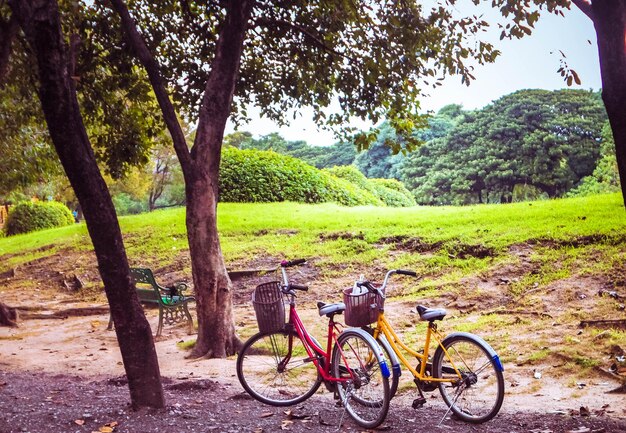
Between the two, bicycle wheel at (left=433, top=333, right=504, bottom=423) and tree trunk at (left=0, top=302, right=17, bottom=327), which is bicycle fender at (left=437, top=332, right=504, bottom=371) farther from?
tree trunk at (left=0, top=302, right=17, bottom=327)

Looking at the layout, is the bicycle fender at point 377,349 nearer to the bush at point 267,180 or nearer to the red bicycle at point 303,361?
the red bicycle at point 303,361

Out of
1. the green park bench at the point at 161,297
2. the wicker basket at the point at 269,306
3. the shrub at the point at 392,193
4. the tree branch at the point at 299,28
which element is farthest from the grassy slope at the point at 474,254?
the shrub at the point at 392,193

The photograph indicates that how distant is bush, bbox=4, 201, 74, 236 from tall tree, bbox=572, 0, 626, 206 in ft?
98.5

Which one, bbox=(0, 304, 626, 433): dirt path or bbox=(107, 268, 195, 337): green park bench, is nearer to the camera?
bbox=(0, 304, 626, 433): dirt path

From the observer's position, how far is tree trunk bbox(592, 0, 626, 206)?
14.4 ft

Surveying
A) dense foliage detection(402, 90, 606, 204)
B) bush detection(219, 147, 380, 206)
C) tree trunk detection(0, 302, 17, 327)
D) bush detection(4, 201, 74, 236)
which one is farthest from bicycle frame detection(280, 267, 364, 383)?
dense foliage detection(402, 90, 606, 204)

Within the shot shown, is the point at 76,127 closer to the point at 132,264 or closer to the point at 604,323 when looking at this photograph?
the point at 604,323

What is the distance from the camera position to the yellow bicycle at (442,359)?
524cm

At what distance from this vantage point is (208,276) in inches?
332

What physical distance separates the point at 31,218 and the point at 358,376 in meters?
28.4

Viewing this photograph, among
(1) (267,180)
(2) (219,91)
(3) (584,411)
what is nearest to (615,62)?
(3) (584,411)

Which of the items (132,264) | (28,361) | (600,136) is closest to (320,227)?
(132,264)

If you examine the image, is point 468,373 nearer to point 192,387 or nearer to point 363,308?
point 363,308

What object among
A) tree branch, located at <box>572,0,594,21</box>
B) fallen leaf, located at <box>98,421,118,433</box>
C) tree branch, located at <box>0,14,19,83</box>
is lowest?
fallen leaf, located at <box>98,421,118,433</box>
